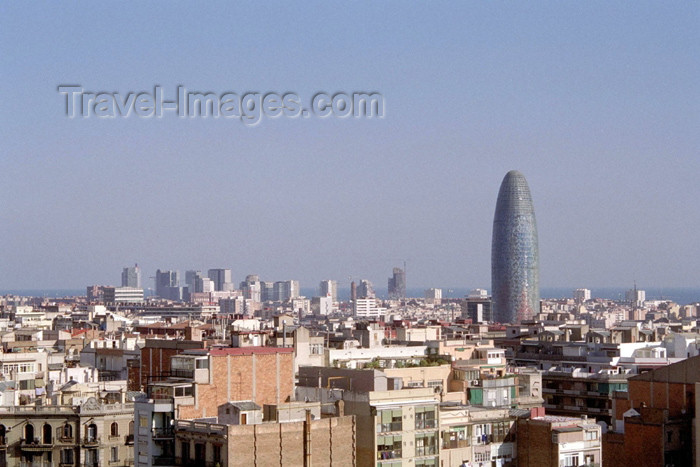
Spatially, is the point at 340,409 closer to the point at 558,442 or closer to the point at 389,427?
the point at 389,427

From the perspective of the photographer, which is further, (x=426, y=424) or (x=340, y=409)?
(x=426, y=424)

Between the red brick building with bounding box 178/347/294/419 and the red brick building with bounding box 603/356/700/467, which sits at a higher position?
the red brick building with bounding box 178/347/294/419

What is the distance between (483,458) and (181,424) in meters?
9.06

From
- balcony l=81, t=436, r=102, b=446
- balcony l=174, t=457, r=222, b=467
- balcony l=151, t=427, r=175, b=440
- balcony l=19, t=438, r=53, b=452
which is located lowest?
balcony l=19, t=438, r=53, b=452

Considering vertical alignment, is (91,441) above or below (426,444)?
below

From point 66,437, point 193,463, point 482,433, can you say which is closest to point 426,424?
point 482,433

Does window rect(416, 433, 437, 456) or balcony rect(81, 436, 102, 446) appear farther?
balcony rect(81, 436, 102, 446)

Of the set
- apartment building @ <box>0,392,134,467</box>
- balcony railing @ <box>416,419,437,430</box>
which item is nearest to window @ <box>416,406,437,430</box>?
balcony railing @ <box>416,419,437,430</box>

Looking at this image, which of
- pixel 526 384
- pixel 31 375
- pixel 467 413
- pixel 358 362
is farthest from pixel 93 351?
pixel 467 413

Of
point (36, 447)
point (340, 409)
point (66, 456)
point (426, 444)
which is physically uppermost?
point (340, 409)

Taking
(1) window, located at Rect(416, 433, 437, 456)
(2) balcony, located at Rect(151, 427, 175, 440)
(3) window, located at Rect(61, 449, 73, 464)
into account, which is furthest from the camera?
(3) window, located at Rect(61, 449, 73, 464)

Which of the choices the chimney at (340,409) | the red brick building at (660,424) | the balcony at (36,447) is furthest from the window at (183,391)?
the red brick building at (660,424)

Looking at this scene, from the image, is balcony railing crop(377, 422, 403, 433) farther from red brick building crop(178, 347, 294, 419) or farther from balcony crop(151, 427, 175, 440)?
balcony crop(151, 427, 175, 440)

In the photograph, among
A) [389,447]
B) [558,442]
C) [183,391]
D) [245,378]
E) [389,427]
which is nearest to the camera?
[389,447]
